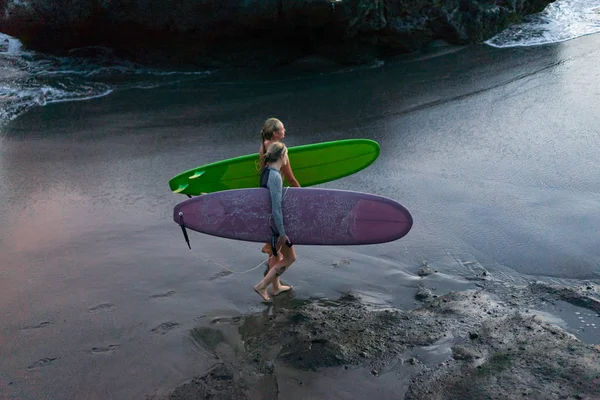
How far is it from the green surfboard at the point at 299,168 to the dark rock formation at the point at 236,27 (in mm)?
4870

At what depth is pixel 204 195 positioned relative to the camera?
17.9ft

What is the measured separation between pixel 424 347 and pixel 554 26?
1020 centimetres

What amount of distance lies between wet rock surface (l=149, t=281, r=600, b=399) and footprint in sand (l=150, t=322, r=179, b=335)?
0.18m

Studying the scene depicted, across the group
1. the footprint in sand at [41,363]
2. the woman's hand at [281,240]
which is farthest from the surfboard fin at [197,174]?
the footprint in sand at [41,363]

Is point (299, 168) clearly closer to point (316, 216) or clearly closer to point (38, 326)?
point (316, 216)

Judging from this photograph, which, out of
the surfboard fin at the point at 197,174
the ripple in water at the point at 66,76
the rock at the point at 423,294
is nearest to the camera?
the rock at the point at 423,294

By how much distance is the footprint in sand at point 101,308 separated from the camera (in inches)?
193

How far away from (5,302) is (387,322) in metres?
2.89

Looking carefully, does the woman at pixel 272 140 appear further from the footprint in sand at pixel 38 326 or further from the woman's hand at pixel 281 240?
the footprint in sand at pixel 38 326

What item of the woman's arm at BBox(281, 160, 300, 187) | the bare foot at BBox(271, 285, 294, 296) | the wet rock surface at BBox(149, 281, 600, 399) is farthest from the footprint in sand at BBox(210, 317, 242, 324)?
the woman's arm at BBox(281, 160, 300, 187)

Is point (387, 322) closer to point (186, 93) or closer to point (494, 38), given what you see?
point (186, 93)

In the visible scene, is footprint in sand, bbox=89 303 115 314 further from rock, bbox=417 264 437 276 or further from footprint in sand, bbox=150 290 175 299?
rock, bbox=417 264 437 276

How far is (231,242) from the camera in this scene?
5953 mm

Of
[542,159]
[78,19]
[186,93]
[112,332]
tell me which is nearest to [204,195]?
[112,332]
